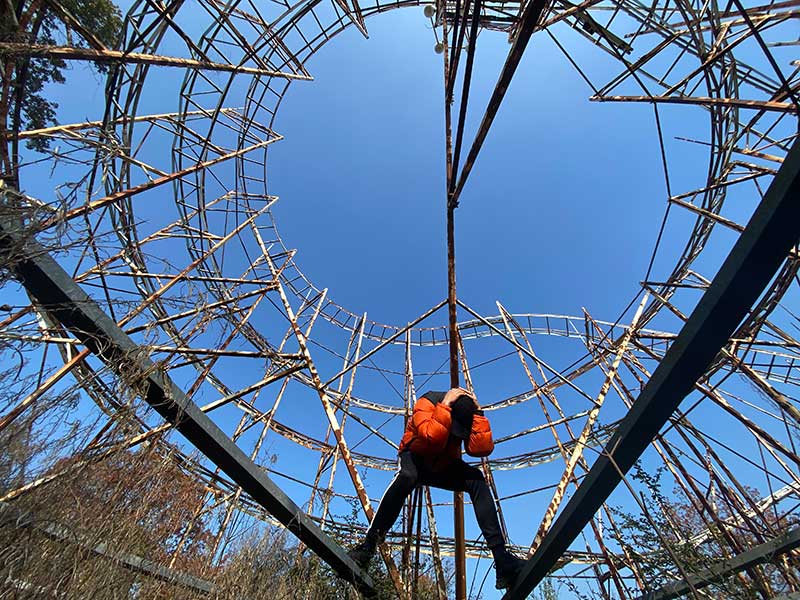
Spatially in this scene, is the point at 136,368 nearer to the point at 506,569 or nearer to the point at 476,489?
the point at 476,489

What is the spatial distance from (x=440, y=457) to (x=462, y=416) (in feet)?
1.68

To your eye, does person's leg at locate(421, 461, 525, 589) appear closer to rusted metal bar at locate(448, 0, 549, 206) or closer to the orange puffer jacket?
the orange puffer jacket

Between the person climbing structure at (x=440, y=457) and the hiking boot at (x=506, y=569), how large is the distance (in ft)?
0.62

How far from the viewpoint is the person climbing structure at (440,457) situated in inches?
159

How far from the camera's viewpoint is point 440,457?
4.29 metres

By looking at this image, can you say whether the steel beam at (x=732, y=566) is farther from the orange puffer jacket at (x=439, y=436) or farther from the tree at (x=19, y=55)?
the tree at (x=19, y=55)

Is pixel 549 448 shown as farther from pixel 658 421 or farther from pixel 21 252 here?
pixel 21 252

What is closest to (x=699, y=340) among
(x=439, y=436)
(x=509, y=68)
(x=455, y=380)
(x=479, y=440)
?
(x=509, y=68)

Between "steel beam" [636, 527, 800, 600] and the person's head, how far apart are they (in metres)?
2.05

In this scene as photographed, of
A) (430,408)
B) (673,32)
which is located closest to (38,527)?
(430,408)

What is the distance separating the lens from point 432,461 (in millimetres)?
4305

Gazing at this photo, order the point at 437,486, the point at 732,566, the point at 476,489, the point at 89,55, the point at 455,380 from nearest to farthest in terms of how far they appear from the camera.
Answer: the point at 732,566 < the point at 89,55 < the point at 476,489 < the point at 437,486 < the point at 455,380

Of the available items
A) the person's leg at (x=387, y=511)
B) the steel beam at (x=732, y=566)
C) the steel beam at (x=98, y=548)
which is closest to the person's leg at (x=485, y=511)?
the person's leg at (x=387, y=511)

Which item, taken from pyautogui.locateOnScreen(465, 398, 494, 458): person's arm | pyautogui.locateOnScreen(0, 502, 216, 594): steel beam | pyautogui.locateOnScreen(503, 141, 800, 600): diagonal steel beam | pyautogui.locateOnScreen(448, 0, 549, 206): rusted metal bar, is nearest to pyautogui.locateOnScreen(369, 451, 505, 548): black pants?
pyautogui.locateOnScreen(465, 398, 494, 458): person's arm
